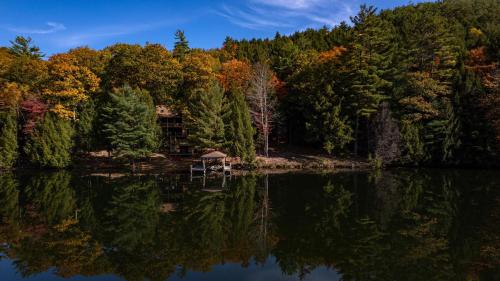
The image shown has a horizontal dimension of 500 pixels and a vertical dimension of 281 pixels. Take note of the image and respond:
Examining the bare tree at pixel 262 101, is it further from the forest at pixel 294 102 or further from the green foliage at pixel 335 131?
the green foliage at pixel 335 131

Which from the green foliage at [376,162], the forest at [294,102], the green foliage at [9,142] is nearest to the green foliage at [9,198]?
the green foliage at [9,142]

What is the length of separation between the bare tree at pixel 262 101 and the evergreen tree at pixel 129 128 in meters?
13.0

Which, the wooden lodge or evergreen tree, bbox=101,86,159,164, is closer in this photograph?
evergreen tree, bbox=101,86,159,164

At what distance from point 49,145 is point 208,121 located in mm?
18571

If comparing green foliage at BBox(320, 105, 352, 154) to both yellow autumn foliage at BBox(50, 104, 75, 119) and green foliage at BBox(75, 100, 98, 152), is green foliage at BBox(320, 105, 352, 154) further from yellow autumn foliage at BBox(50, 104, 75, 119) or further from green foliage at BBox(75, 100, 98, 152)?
yellow autumn foliage at BBox(50, 104, 75, 119)

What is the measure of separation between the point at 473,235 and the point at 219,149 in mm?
30865

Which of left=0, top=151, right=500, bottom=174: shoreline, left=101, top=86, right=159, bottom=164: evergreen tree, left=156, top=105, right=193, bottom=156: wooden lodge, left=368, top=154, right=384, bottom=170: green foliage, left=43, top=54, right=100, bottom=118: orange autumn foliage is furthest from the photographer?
left=156, top=105, right=193, bottom=156: wooden lodge

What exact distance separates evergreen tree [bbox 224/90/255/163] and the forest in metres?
0.12

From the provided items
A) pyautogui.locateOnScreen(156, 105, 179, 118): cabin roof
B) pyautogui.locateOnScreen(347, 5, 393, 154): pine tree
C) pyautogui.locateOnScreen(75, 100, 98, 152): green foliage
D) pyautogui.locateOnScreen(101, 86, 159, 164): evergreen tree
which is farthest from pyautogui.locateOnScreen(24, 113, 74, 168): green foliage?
pyautogui.locateOnScreen(347, 5, 393, 154): pine tree

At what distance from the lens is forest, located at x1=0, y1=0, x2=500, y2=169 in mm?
43750

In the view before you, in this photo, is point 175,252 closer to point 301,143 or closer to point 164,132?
point 164,132

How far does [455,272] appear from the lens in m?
13.6

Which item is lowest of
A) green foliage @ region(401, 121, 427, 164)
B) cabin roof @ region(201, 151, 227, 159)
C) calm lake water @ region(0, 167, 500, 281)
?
calm lake water @ region(0, 167, 500, 281)

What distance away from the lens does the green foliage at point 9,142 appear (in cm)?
4506
